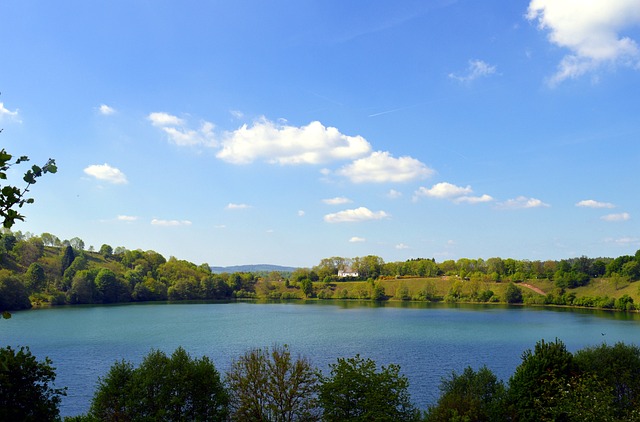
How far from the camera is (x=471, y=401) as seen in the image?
1219 inches

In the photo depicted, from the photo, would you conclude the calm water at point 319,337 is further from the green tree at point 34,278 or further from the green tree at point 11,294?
the green tree at point 34,278

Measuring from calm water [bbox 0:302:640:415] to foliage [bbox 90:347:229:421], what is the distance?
16.4m

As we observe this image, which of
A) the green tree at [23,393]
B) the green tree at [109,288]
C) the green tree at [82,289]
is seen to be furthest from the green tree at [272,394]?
the green tree at [109,288]

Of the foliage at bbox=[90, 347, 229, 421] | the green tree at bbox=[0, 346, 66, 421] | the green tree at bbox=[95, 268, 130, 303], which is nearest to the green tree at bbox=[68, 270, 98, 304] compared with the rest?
the green tree at bbox=[95, 268, 130, 303]

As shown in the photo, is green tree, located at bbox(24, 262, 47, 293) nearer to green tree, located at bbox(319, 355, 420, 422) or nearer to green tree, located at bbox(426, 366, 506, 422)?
green tree, located at bbox(319, 355, 420, 422)

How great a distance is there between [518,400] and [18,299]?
15312 cm

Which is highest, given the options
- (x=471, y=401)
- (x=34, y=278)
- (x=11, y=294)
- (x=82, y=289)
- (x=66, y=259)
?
(x=66, y=259)

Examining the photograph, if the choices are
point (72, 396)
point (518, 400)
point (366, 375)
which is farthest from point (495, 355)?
point (72, 396)

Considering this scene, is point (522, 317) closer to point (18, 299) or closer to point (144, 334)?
point (144, 334)

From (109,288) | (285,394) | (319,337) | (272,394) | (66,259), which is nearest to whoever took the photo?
(285,394)

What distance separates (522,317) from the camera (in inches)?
5098

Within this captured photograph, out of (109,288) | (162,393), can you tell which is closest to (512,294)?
(109,288)

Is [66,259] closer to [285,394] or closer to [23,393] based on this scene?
[23,393]

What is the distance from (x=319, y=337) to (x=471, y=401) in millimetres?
58885
